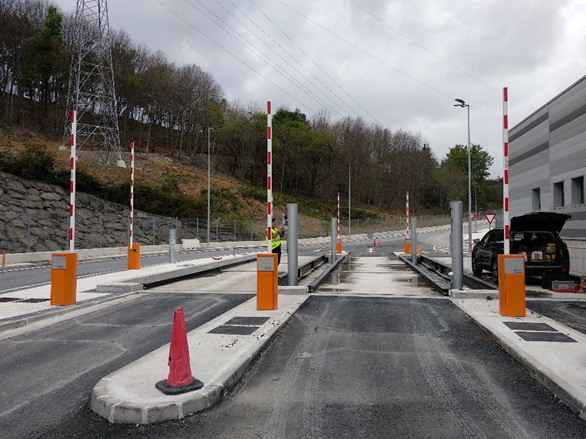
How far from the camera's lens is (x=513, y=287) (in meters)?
7.61

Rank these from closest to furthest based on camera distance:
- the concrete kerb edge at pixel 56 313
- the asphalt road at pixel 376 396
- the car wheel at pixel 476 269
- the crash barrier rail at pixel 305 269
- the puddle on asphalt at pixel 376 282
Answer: the asphalt road at pixel 376 396 → the concrete kerb edge at pixel 56 313 → the puddle on asphalt at pixel 376 282 → the crash barrier rail at pixel 305 269 → the car wheel at pixel 476 269

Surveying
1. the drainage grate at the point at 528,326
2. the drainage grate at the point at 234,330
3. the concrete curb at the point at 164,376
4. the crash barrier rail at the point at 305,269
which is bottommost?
the concrete curb at the point at 164,376

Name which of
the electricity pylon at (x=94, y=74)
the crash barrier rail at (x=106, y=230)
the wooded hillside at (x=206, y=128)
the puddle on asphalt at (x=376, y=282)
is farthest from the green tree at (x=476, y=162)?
the puddle on asphalt at (x=376, y=282)

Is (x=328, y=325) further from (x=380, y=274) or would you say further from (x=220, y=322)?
(x=380, y=274)

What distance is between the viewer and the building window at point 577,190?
15.6m

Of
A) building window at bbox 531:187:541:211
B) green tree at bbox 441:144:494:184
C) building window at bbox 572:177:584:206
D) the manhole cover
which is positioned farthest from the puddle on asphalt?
green tree at bbox 441:144:494:184

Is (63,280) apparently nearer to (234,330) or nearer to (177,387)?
(234,330)

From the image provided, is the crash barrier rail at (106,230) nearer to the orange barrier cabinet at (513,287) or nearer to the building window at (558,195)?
the orange barrier cabinet at (513,287)

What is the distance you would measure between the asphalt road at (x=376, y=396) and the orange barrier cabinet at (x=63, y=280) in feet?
15.8

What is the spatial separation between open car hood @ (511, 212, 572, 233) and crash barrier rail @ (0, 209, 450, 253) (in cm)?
2324

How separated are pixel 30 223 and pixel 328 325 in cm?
2305

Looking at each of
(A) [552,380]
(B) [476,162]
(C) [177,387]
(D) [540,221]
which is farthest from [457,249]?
(B) [476,162]

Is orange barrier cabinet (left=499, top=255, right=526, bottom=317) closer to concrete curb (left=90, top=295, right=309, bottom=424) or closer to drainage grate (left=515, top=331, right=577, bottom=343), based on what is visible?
drainage grate (left=515, top=331, right=577, bottom=343)

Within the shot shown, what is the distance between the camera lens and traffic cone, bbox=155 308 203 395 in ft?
13.6
